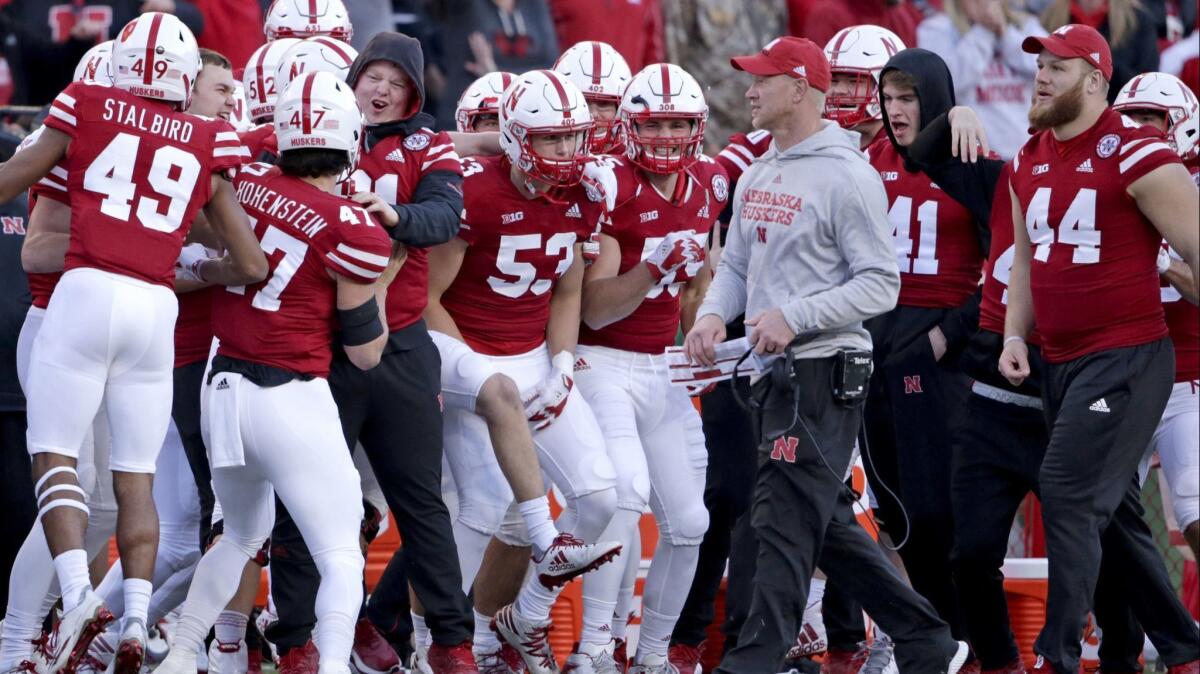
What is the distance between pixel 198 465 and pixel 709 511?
2103 millimetres

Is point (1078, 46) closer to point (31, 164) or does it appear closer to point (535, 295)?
point (535, 295)

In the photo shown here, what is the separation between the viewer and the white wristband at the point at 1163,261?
25.6 feet

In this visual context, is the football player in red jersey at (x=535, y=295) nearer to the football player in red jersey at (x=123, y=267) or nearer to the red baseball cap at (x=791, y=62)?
the red baseball cap at (x=791, y=62)

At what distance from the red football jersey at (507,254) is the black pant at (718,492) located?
873mm

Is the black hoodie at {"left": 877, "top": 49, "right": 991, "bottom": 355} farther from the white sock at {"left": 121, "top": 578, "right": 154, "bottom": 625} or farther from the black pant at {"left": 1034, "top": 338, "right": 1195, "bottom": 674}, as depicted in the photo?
the white sock at {"left": 121, "top": 578, "right": 154, "bottom": 625}

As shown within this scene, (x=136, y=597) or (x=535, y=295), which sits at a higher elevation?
(x=535, y=295)

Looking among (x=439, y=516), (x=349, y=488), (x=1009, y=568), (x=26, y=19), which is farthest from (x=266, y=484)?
(x=26, y=19)

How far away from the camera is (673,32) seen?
42.3 feet

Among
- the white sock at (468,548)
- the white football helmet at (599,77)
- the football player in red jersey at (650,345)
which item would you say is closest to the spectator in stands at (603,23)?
the white football helmet at (599,77)

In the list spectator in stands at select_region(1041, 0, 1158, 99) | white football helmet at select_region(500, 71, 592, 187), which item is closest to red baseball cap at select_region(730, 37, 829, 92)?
white football helmet at select_region(500, 71, 592, 187)

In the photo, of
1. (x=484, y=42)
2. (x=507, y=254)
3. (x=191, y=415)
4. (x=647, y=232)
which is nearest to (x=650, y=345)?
(x=647, y=232)

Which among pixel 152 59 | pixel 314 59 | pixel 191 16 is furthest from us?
pixel 191 16

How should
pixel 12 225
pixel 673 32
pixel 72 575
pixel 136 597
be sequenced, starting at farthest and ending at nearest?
pixel 673 32 → pixel 12 225 → pixel 136 597 → pixel 72 575

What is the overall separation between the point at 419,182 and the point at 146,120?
3.76ft
